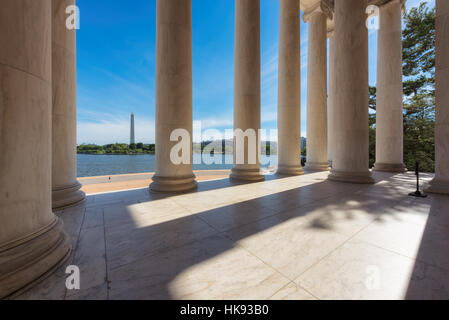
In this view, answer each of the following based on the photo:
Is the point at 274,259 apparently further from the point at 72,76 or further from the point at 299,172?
the point at 299,172

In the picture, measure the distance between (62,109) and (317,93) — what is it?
3996 inches

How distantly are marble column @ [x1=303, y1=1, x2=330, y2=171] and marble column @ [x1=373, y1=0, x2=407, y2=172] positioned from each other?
24.6 meters

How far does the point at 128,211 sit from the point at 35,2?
28.5 meters

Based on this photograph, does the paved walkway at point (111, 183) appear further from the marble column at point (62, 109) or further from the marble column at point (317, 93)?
the marble column at point (317, 93)

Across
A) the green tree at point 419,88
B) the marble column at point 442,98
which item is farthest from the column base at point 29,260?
the green tree at point 419,88

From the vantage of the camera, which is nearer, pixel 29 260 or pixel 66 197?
pixel 29 260

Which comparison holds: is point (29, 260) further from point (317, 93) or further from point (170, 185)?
point (317, 93)

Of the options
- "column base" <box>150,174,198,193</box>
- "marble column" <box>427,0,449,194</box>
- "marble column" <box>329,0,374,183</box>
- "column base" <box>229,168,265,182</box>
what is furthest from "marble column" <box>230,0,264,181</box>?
"marble column" <box>427,0,449,194</box>

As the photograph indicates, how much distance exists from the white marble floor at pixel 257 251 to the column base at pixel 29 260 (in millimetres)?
848

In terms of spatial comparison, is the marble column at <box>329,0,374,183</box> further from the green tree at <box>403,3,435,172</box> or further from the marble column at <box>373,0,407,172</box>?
the green tree at <box>403,3,435,172</box>

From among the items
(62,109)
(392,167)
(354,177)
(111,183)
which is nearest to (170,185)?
(62,109)

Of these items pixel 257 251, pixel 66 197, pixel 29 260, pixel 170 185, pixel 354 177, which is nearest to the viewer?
pixel 29 260

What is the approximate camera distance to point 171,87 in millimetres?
49438
